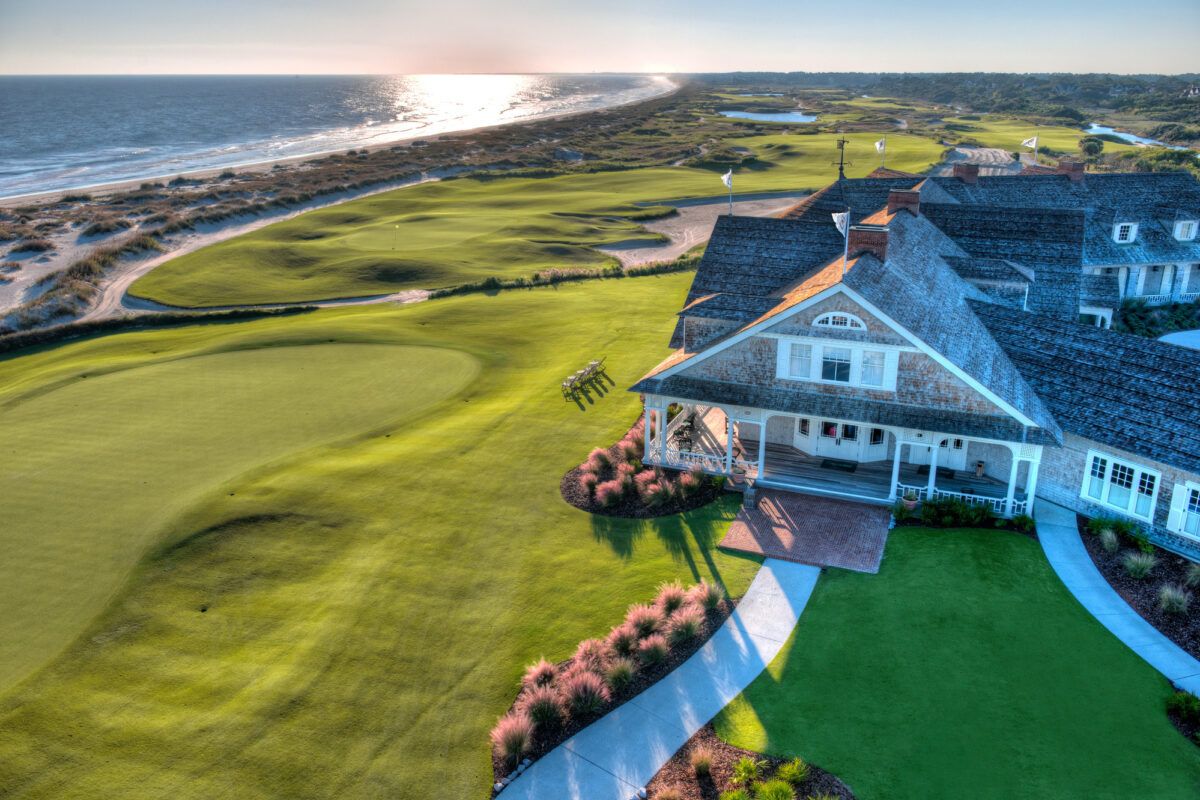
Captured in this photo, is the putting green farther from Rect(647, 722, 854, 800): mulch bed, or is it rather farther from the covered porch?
Rect(647, 722, 854, 800): mulch bed

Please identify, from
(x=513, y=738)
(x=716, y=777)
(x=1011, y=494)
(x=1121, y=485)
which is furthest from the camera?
(x=1011, y=494)

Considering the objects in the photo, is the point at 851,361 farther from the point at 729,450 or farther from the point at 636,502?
the point at 636,502

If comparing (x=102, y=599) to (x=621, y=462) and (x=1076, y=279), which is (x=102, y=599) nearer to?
(x=621, y=462)

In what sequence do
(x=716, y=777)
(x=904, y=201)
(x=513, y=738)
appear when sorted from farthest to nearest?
(x=904, y=201) → (x=513, y=738) → (x=716, y=777)

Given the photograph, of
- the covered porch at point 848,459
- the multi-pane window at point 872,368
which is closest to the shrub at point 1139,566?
the covered porch at point 848,459

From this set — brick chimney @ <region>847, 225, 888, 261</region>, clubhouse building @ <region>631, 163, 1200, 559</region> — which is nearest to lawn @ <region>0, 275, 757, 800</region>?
clubhouse building @ <region>631, 163, 1200, 559</region>

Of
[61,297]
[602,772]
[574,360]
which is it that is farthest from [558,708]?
[61,297]

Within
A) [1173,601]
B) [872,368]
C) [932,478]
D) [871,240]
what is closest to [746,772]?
[1173,601]
